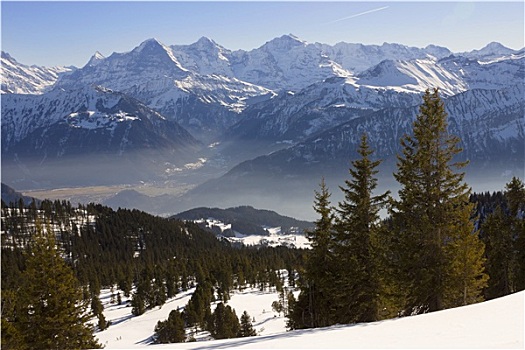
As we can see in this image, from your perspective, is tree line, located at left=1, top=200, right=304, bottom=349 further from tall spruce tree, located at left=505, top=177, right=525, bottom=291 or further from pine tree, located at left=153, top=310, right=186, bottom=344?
tall spruce tree, located at left=505, top=177, right=525, bottom=291

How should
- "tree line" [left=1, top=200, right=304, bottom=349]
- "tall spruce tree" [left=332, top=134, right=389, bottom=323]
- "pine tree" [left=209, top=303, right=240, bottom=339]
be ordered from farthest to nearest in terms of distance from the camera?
"pine tree" [left=209, top=303, right=240, bottom=339]
"tall spruce tree" [left=332, top=134, right=389, bottom=323]
"tree line" [left=1, top=200, right=304, bottom=349]

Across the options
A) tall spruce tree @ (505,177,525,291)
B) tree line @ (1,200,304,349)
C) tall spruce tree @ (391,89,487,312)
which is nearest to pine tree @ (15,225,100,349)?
tree line @ (1,200,304,349)

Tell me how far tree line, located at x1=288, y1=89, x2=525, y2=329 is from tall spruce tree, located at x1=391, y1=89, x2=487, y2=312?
6 cm

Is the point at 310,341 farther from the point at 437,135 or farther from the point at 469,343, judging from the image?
the point at 437,135

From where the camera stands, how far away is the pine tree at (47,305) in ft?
91.0

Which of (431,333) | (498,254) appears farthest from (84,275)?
(431,333)

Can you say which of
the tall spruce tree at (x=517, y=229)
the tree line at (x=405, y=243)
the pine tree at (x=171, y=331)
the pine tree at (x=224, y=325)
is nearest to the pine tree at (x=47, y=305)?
the tree line at (x=405, y=243)

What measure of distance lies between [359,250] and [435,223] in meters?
5.87

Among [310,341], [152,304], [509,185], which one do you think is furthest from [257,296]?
[310,341]

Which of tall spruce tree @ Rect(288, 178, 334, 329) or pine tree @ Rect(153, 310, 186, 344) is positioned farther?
pine tree @ Rect(153, 310, 186, 344)

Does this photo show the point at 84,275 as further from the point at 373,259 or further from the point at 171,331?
the point at 373,259

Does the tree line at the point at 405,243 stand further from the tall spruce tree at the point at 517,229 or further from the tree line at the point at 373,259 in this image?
the tall spruce tree at the point at 517,229

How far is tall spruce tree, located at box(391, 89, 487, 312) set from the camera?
26.6 metres

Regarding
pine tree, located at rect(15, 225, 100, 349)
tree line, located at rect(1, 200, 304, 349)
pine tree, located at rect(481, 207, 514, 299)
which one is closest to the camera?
pine tree, located at rect(15, 225, 100, 349)
